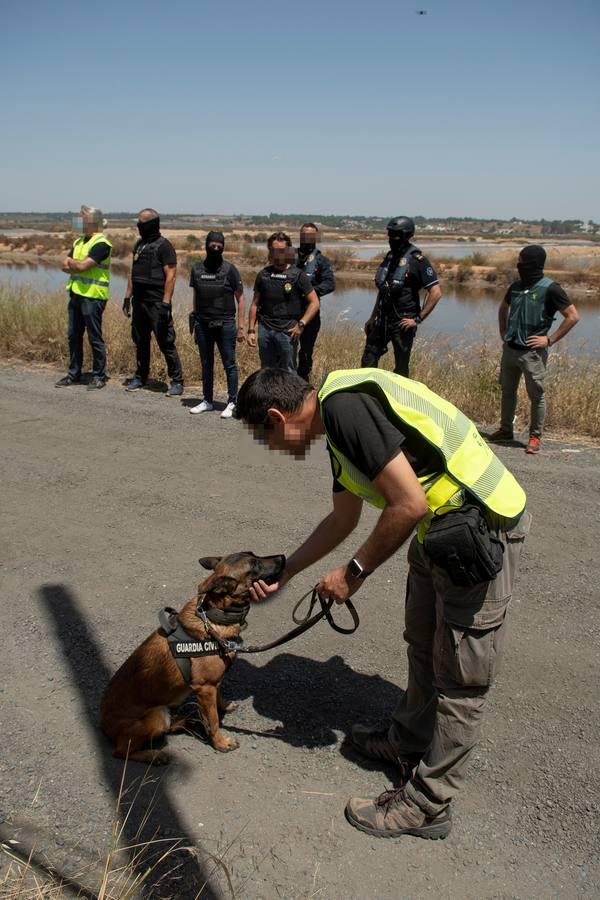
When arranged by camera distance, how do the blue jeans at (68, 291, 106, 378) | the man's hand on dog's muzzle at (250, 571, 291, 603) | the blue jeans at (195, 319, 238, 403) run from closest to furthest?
1. the man's hand on dog's muzzle at (250, 571, 291, 603)
2. the blue jeans at (195, 319, 238, 403)
3. the blue jeans at (68, 291, 106, 378)

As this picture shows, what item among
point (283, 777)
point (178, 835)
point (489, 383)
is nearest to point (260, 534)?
point (283, 777)

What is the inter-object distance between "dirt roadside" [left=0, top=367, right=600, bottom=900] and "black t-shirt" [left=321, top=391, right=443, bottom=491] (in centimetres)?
61

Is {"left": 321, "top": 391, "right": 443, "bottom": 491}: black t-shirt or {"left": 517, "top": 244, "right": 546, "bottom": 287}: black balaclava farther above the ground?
{"left": 517, "top": 244, "right": 546, "bottom": 287}: black balaclava

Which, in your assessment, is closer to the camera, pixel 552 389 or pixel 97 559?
pixel 97 559

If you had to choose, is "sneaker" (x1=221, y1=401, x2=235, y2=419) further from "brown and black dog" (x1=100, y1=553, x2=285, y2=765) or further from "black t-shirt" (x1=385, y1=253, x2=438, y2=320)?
"brown and black dog" (x1=100, y1=553, x2=285, y2=765)

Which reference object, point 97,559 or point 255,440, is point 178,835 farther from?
point 97,559

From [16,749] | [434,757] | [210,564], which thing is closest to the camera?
[434,757]

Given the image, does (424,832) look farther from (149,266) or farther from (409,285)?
(149,266)

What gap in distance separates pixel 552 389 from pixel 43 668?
6522mm

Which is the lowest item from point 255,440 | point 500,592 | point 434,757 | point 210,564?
point 434,757

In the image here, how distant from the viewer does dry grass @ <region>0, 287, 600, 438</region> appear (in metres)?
7.64

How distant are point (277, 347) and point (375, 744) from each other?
5.45 m

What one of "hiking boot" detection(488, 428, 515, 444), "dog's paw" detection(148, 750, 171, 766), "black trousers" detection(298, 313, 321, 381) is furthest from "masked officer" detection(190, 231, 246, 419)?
"dog's paw" detection(148, 750, 171, 766)

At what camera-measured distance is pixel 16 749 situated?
2.88 meters
